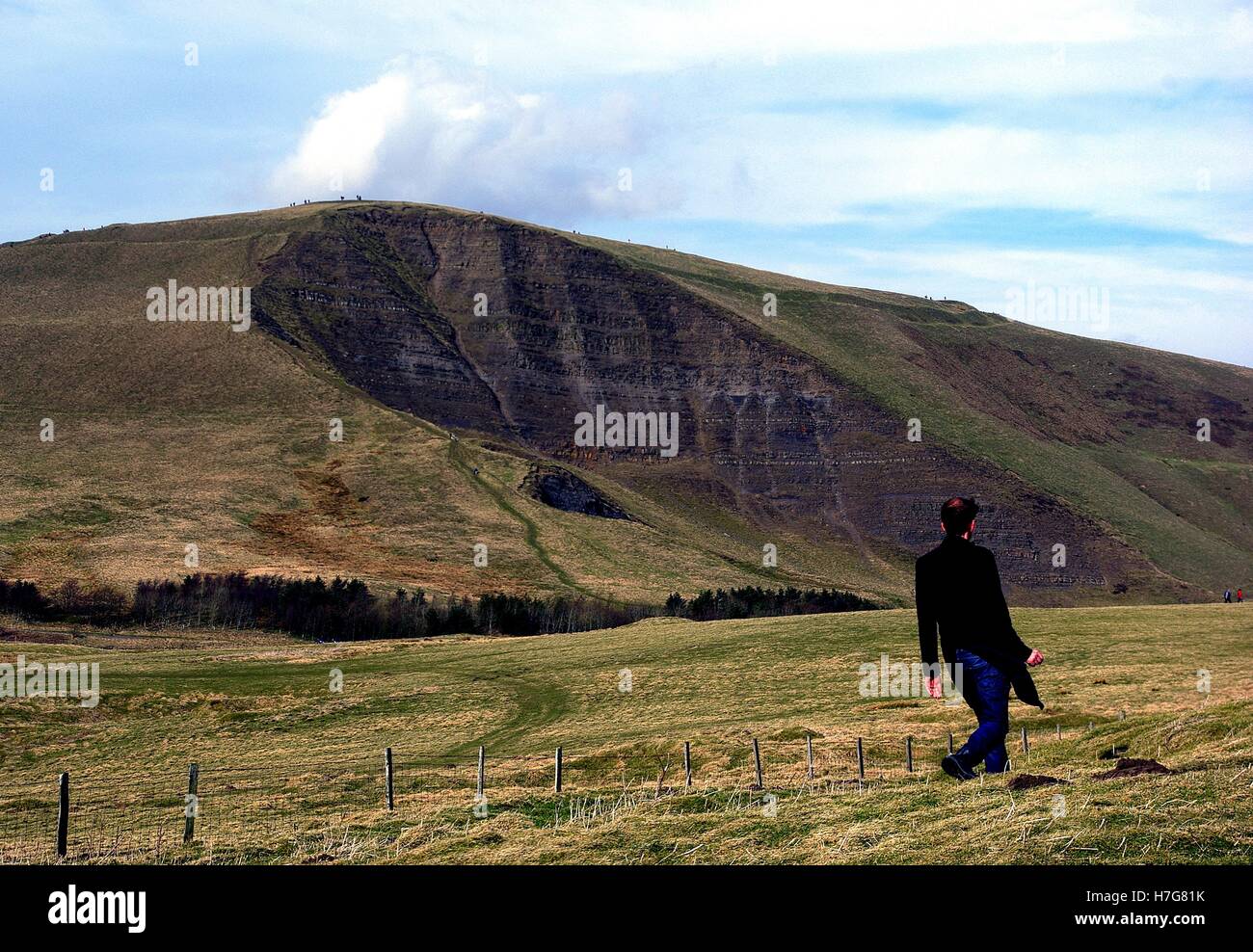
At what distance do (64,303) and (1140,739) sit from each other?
198m

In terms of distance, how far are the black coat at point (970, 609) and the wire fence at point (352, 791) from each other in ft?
29.9

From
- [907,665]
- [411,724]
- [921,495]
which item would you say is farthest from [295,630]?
[921,495]

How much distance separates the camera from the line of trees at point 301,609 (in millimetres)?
98688

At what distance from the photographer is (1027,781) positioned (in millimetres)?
16875

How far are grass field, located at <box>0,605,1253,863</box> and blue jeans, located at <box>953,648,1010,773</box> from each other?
82cm

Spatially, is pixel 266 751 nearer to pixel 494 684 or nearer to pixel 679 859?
pixel 494 684

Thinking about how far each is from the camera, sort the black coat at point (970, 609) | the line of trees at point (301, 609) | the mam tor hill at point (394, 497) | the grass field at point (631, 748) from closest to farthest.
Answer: the black coat at point (970, 609), the grass field at point (631, 748), the line of trees at point (301, 609), the mam tor hill at point (394, 497)

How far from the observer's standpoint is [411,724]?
5231 centimetres

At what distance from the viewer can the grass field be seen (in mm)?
15039

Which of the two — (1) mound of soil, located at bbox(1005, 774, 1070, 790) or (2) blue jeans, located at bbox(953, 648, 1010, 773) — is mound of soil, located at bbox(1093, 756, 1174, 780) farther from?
(2) blue jeans, located at bbox(953, 648, 1010, 773)

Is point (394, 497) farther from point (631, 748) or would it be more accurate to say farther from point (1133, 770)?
point (1133, 770)

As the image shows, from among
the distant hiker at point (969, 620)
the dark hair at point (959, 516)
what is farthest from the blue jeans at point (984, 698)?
the dark hair at point (959, 516)

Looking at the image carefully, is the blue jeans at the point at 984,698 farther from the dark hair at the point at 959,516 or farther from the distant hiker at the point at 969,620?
the dark hair at the point at 959,516

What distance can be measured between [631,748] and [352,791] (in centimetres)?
1106
